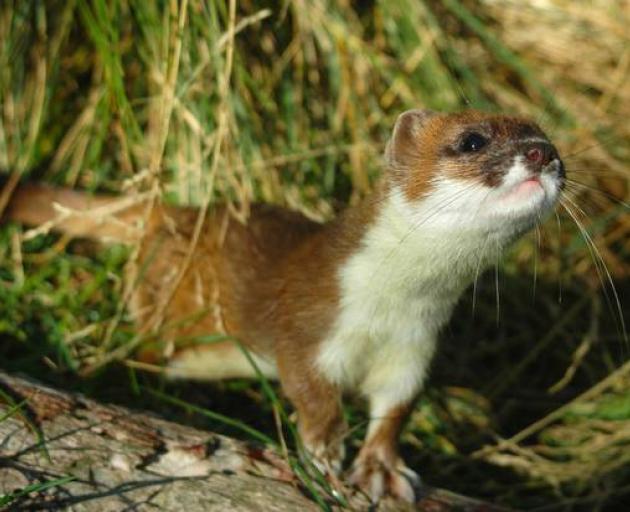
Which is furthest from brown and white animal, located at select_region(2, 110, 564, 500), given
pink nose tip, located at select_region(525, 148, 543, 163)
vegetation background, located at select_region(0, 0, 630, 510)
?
vegetation background, located at select_region(0, 0, 630, 510)

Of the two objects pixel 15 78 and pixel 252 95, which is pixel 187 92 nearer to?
pixel 252 95

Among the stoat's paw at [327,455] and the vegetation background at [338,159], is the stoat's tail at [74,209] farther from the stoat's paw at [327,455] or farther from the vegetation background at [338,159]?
the stoat's paw at [327,455]

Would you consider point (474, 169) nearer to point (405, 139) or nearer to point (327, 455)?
point (405, 139)

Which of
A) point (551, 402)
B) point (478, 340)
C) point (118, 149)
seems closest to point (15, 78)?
point (118, 149)

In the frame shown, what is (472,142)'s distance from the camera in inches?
109

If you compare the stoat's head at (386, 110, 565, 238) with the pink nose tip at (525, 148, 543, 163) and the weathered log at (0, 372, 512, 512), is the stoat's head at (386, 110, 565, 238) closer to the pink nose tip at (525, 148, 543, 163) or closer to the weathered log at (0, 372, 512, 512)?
the pink nose tip at (525, 148, 543, 163)

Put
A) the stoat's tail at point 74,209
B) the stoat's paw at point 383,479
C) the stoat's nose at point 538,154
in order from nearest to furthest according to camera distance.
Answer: the stoat's nose at point 538,154, the stoat's paw at point 383,479, the stoat's tail at point 74,209

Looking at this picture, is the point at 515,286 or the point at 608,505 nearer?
the point at 608,505

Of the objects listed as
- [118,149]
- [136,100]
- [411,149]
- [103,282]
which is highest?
[411,149]

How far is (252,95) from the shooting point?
418cm

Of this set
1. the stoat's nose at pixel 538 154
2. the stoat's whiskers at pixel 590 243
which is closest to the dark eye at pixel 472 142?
the stoat's nose at pixel 538 154

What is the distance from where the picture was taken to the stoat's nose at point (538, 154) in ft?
8.41

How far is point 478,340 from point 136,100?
1.73m

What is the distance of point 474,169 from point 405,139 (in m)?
0.40
